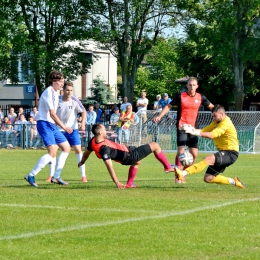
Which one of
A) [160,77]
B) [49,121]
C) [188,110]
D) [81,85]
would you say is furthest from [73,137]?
[160,77]

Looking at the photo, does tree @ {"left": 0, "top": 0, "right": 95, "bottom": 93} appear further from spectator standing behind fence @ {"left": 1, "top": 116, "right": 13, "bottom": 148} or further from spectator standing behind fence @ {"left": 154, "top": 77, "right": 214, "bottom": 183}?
spectator standing behind fence @ {"left": 154, "top": 77, "right": 214, "bottom": 183}

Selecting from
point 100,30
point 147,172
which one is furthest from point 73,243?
point 100,30

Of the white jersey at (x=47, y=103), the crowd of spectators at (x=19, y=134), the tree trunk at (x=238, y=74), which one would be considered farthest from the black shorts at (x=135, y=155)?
the tree trunk at (x=238, y=74)

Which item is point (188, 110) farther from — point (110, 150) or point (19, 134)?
point (19, 134)

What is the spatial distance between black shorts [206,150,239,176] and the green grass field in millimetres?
343

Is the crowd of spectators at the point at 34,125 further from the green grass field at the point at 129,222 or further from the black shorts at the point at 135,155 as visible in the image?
the black shorts at the point at 135,155

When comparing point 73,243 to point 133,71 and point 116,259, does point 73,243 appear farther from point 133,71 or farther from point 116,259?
point 133,71

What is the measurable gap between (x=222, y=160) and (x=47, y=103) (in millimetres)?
3297

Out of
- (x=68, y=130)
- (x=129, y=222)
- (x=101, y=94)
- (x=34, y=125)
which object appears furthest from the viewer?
(x=101, y=94)

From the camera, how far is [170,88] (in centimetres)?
9769

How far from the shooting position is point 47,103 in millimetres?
13484

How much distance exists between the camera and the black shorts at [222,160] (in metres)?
12.6

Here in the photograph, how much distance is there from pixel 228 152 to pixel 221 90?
47.0 metres

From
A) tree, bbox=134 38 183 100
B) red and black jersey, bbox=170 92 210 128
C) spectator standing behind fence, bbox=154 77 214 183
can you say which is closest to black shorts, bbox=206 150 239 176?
spectator standing behind fence, bbox=154 77 214 183
